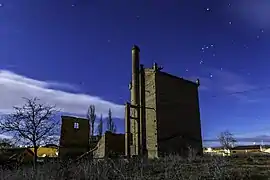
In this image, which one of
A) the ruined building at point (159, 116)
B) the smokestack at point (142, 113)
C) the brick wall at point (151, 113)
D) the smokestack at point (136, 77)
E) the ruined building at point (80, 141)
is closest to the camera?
the brick wall at point (151, 113)

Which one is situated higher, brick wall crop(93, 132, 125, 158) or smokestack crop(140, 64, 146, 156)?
smokestack crop(140, 64, 146, 156)

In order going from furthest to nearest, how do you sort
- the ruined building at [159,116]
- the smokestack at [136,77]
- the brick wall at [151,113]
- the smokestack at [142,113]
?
the smokestack at [136,77]
the smokestack at [142,113]
the ruined building at [159,116]
the brick wall at [151,113]

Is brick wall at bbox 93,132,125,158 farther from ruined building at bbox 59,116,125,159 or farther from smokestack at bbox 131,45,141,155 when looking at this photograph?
smokestack at bbox 131,45,141,155

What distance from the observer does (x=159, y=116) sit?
99.7 ft

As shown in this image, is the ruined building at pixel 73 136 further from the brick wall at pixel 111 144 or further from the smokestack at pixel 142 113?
the smokestack at pixel 142 113

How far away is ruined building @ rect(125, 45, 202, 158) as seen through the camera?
2997 cm

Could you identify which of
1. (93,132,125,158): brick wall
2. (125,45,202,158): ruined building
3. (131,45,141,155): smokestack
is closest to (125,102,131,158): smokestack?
(125,45,202,158): ruined building

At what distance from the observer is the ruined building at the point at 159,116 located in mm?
29969

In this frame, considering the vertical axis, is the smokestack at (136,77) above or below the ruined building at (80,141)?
above

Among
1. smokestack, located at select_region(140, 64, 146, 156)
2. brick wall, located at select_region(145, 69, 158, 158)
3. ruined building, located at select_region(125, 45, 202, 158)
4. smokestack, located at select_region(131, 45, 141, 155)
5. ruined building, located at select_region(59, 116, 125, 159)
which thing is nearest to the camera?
brick wall, located at select_region(145, 69, 158, 158)

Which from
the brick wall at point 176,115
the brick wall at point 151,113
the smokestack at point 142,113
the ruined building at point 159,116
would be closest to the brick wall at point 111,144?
the ruined building at point 159,116

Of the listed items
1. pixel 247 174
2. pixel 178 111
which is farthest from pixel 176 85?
pixel 247 174

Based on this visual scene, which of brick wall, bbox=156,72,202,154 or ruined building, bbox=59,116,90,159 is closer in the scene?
brick wall, bbox=156,72,202,154

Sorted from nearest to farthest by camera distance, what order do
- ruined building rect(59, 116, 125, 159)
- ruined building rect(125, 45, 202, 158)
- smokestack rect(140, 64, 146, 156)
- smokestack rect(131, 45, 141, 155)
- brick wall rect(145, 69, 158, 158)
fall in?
1. brick wall rect(145, 69, 158, 158)
2. ruined building rect(125, 45, 202, 158)
3. smokestack rect(140, 64, 146, 156)
4. ruined building rect(59, 116, 125, 159)
5. smokestack rect(131, 45, 141, 155)
